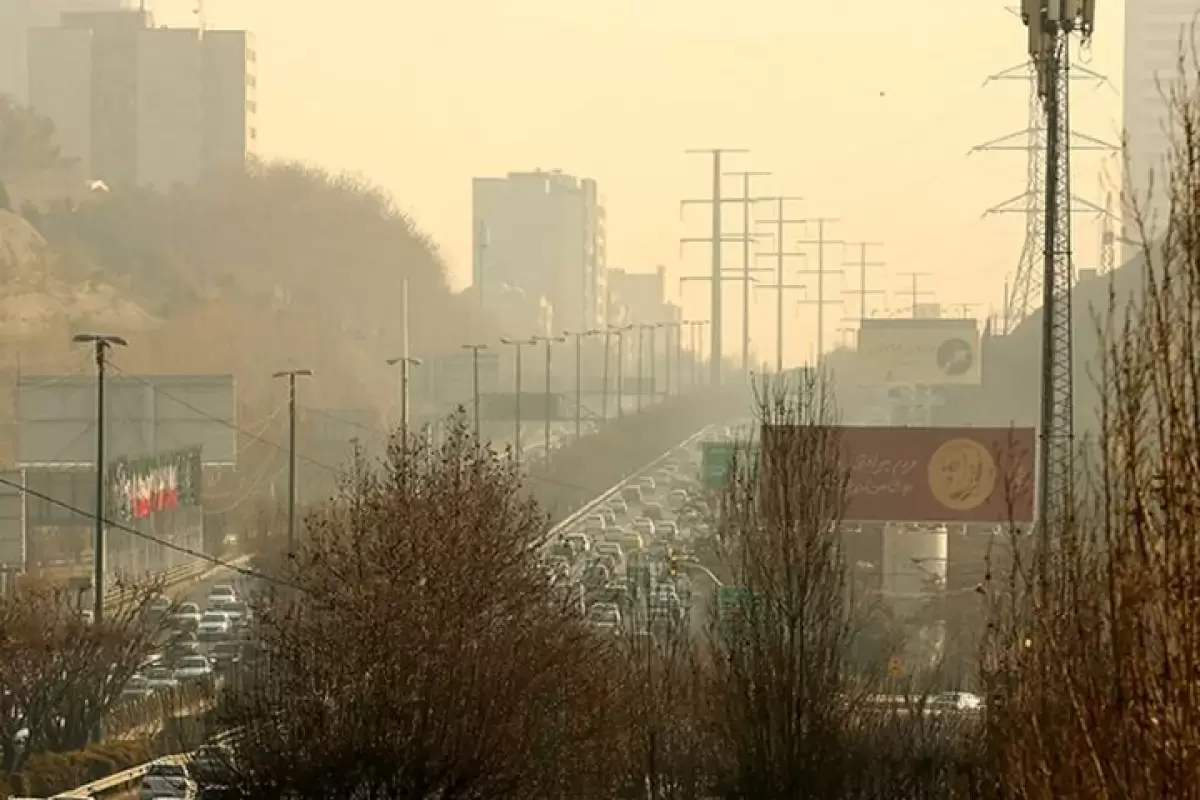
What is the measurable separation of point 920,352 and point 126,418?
2064 centimetres

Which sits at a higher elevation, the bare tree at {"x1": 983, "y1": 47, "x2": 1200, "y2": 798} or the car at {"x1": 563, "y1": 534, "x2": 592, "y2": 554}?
the bare tree at {"x1": 983, "y1": 47, "x2": 1200, "y2": 798}

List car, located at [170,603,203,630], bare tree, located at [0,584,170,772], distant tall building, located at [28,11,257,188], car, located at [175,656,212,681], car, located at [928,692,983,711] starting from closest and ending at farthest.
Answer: car, located at [928,692,983,711] < bare tree, located at [0,584,170,772] < car, located at [175,656,212,681] < car, located at [170,603,203,630] < distant tall building, located at [28,11,257,188]

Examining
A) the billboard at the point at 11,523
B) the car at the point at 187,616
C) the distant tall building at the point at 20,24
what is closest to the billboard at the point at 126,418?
the car at the point at 187,616

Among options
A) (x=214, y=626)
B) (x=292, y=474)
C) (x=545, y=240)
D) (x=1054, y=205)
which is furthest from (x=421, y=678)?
(x=545, y=240)

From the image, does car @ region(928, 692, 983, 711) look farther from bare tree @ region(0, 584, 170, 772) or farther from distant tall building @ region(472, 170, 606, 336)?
distant tall building @ region(472, 170, 606, 336)

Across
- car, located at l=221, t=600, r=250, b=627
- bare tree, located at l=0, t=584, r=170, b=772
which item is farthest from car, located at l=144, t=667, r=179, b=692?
bare tree, located at l=0, t=584, r=170, b=772

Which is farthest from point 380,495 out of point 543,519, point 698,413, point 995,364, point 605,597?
point 698,413

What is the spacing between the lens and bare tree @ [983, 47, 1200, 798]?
18.6ft

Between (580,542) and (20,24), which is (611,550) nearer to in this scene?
(580,542)

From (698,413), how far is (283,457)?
26592mm

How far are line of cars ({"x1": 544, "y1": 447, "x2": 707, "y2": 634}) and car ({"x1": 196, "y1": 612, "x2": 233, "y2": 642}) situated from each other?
14.3ft

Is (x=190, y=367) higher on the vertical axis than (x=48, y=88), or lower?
lower

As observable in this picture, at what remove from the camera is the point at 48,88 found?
120750mm

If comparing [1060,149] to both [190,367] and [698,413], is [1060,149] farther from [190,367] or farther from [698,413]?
[698,413]
